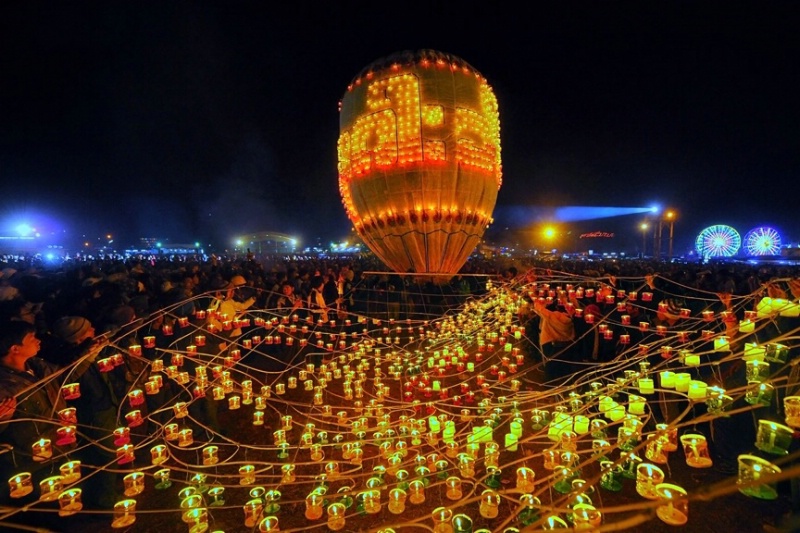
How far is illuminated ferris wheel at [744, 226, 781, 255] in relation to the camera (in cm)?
3550

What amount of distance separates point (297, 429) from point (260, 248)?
59.2 metres

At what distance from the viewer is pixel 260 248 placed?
200 feet

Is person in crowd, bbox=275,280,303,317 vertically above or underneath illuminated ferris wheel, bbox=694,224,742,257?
underneath

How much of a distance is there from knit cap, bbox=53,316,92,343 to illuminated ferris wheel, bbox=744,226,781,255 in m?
48.2

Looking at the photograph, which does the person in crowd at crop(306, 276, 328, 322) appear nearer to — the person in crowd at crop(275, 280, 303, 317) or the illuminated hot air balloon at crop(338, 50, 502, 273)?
the person in crowd at crop(275, 280, 303, 317)

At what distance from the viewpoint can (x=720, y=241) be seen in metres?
36.1

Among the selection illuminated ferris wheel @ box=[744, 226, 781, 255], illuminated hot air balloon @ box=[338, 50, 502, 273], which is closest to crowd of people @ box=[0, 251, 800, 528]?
illuminated hot air balloon @ box=[338, 50, 502, 273]

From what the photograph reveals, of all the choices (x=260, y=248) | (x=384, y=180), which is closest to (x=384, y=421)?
(x=384, y=180)

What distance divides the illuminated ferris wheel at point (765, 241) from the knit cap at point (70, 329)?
158ft

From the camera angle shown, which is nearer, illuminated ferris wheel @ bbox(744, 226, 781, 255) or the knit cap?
the knit cap

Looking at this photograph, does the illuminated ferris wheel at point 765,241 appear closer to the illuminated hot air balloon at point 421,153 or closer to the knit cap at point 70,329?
the illuminated hot air balloon at point 421,153

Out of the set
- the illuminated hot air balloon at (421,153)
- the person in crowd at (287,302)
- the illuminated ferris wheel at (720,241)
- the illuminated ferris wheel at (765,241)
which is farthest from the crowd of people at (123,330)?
the illuminated ferris wheel at (765,241)

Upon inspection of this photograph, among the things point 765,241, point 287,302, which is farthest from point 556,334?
point 765,241

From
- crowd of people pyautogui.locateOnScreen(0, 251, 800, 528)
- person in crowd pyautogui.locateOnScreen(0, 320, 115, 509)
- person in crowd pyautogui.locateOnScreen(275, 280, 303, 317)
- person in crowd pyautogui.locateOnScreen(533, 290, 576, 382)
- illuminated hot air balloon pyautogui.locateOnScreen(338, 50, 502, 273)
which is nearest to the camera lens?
person in crowd pyautogui.locateOnScreen(0, 320, 115, 509)
